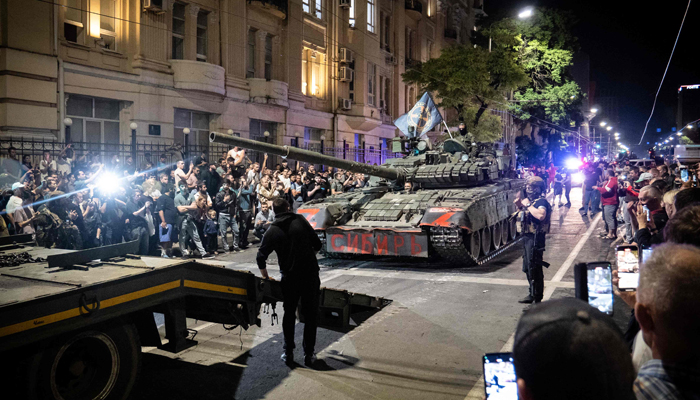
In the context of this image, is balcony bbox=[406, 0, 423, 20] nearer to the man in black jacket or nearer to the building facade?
the building facade

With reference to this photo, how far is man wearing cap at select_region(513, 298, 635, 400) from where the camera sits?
1599 mm

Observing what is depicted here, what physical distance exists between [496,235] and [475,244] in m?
2.05

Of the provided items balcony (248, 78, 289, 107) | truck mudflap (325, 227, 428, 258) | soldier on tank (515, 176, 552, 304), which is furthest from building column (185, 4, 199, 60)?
soldier on tank (515, 176, 552, 304)

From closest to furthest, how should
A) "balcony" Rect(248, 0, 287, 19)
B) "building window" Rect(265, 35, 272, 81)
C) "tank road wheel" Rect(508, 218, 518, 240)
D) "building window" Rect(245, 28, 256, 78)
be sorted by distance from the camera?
"tank road wheel" Rect(508, 218, 518, 240) → "balcony" Rect(248, 0, 287, 19) → "building window" Rect(245, 28, 256, 78) → "building window" Rect(265, 35, 272, 81)

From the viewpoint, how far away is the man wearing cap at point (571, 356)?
160 centimetres

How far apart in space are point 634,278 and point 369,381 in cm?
290

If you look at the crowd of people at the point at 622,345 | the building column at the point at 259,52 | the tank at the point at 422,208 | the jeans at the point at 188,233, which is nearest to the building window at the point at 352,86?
the building column at the point at 259,52

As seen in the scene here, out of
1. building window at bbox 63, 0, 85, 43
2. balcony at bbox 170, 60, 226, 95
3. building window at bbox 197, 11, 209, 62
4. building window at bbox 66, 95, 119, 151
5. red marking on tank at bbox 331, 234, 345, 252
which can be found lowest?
red marking on tank at bbox 331, 234, 345, 252

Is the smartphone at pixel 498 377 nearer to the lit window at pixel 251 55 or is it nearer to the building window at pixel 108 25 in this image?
the building window at pixel 108 25

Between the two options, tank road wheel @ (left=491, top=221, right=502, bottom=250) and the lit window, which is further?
the lit window

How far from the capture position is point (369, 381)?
18.1 feet

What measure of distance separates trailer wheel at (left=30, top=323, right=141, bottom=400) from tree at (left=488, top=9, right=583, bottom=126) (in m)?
36.2

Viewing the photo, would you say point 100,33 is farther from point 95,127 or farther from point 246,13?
point 246,13

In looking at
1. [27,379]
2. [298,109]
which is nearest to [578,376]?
[27,379]
